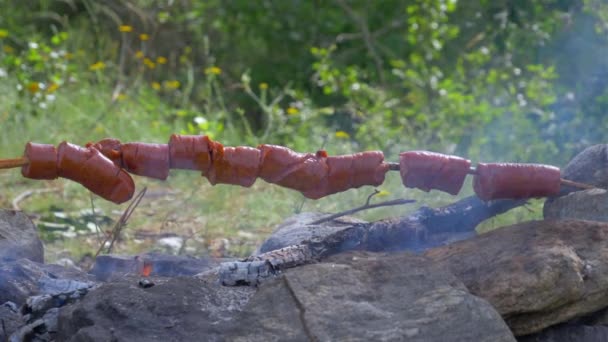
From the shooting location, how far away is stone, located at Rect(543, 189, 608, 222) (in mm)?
3766

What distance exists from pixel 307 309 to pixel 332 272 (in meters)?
0.22

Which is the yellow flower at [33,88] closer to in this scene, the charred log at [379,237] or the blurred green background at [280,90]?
the blurred green background at [280,90]

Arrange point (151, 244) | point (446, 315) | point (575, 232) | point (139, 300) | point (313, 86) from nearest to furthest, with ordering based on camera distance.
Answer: point (446, 315) → point (139, 300) → point (575, 232) → point (151, 244) → point (313, 86)

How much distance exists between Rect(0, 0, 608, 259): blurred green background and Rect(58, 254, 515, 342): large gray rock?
5.83 ft

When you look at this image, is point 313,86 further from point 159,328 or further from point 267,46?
point 159,328

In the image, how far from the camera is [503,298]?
9.86 feet

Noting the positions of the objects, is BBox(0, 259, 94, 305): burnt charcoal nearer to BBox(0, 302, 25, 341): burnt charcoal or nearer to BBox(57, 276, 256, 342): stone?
BBox(0, 302, 25, 341): burnt charcoal

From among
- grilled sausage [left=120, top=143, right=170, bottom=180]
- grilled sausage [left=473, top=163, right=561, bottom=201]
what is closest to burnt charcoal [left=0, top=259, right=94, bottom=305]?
grilled sausage [left=120, top=143, right=170, bottom=180]

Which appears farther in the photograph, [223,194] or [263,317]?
[223,194]

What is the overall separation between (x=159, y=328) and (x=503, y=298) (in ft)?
3.35

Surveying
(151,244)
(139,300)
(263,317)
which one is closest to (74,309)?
(139,300)

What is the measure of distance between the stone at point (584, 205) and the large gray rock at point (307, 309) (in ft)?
3.09

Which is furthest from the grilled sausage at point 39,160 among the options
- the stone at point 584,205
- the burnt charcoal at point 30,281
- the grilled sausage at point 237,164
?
the stone at point 584,205

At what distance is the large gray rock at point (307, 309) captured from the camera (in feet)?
9.11
